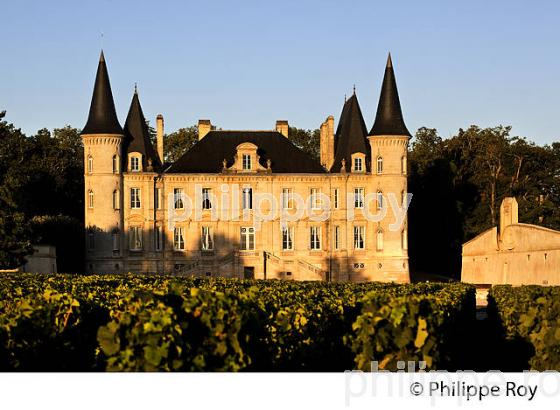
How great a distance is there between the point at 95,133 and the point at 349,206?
16.8 metres

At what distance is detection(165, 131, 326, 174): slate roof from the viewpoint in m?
75.1

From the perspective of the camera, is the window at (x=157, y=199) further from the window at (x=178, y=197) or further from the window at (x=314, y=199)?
the window at (x=314, y=199)

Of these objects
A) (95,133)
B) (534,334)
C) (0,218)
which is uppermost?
(95,133)

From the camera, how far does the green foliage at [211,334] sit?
1471 cm

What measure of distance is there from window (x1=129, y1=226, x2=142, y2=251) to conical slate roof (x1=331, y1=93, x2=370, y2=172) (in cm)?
1333

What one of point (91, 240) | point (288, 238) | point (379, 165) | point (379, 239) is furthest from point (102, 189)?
point (379, 239)

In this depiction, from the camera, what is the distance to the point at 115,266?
71.4m

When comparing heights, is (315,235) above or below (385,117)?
below

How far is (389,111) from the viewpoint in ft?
243

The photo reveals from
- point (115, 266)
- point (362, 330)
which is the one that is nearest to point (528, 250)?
point (115, 266)

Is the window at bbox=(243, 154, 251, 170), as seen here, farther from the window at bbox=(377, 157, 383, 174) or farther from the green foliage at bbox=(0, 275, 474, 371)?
the green foliage at bbox=(0, 275, 474, 371)

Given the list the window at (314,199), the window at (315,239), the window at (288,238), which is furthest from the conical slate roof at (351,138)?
the window at (288,238)

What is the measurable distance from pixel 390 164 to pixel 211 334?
5867cm
